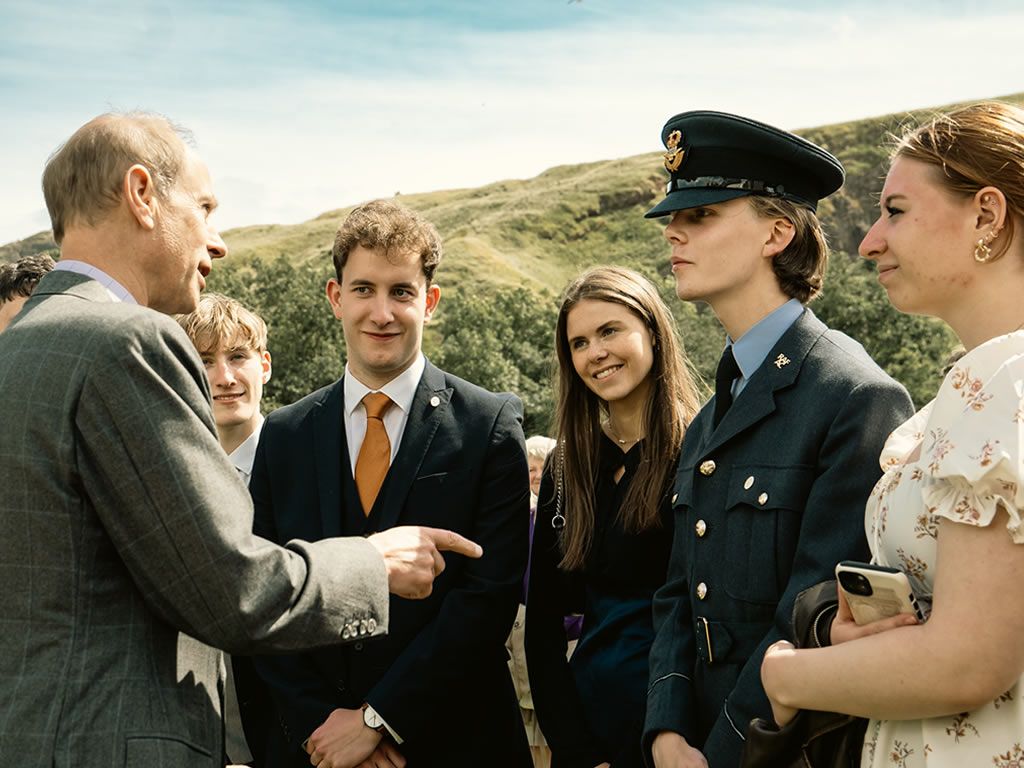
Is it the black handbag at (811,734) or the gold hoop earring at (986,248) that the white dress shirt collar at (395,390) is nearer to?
the black handbag at (811,734)

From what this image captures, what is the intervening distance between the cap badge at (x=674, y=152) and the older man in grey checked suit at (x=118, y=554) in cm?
204

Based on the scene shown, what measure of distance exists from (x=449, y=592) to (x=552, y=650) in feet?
1.84

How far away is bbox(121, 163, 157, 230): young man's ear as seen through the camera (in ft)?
10.1

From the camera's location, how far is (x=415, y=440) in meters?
4.62

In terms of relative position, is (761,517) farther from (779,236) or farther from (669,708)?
(779,236)

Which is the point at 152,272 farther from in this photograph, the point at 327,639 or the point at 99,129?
the point at 327,639

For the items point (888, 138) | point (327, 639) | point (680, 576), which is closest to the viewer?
point (327, 639)

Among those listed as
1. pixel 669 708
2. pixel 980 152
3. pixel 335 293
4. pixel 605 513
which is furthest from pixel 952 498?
pixel 335 293

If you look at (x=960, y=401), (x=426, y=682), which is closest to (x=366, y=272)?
(x=426, y=682)

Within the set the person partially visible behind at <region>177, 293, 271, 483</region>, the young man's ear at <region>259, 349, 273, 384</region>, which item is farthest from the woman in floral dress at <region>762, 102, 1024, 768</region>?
the young man's ear at <region>259, 349, 273, 384</region>

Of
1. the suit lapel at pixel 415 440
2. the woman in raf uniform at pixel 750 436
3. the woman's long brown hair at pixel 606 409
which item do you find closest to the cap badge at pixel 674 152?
the woman in raf uniform at pixel 750 436

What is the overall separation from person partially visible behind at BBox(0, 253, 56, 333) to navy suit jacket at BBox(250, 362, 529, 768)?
6.63ft

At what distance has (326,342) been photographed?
43.2 m

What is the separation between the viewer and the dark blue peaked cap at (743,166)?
3910mm
